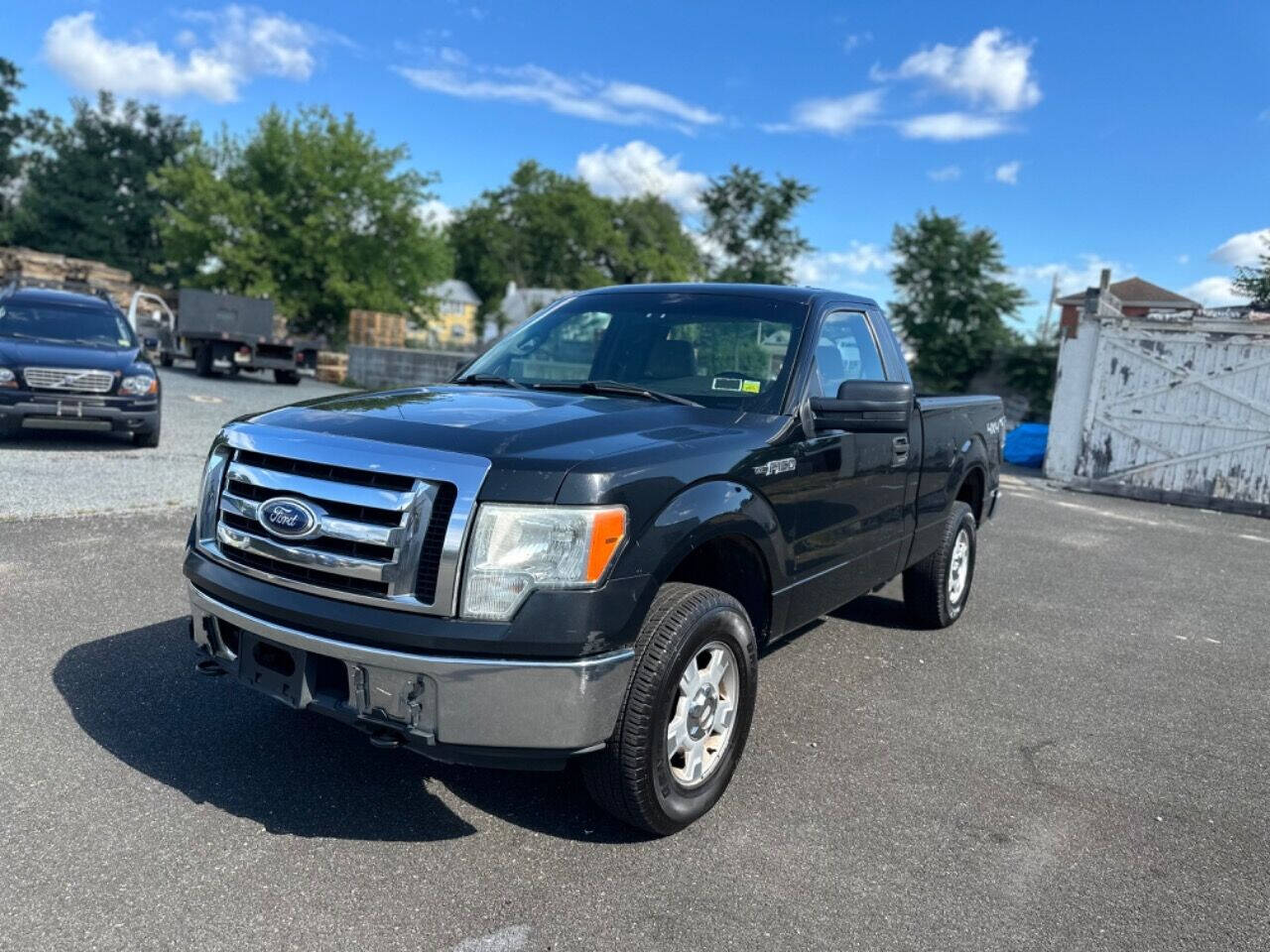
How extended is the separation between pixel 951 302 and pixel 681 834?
78.2 feet

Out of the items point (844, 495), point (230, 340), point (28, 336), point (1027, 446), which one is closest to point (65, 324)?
point (28, 336)

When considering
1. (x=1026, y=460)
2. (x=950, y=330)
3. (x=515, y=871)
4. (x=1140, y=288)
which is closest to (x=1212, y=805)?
(x=515, y=871)

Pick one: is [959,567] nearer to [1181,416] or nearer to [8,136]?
[1181,416]

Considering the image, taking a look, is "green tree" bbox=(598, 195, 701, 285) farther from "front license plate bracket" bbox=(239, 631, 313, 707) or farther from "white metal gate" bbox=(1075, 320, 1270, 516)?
"front license plate bracket" bbox=(239, 631, 313, 707)

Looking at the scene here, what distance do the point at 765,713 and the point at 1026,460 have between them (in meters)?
13.8

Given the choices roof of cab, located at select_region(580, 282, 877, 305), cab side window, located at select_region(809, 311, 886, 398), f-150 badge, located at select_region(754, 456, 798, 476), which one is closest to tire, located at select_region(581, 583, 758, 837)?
f-150 badge, located at select_region(754, 456, 798, 476)

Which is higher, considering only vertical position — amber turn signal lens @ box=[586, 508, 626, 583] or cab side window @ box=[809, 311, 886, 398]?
cab side window @ box=[809, 311, 886, 398]

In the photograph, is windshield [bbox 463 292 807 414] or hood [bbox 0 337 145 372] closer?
windshield [bbox 463 292 807 414]

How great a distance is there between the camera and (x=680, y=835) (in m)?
3.27

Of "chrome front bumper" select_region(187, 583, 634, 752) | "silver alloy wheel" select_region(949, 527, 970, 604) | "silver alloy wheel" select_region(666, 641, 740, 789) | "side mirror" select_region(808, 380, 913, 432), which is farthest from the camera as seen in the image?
"silver alloy wheel" select_region(949, 527, 970, 604)

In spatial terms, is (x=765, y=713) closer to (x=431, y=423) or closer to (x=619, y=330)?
(x=619, y=330)

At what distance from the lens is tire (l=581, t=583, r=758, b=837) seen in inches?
117

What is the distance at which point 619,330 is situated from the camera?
14.8 feet

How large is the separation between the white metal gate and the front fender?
11.7 m
